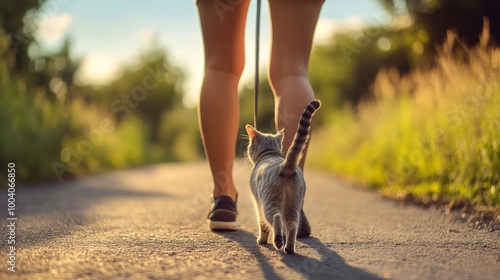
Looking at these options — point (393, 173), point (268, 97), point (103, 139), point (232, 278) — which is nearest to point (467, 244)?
point (232, 278)

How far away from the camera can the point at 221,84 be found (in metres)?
3.52

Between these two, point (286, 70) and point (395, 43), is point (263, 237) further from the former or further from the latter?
point (395, 43)

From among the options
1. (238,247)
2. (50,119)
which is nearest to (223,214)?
(238,247)

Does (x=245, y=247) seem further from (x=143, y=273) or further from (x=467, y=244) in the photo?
(x=467, y=244)

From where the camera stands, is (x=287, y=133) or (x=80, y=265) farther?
(x=287, y=133)

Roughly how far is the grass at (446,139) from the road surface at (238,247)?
479 millimetres

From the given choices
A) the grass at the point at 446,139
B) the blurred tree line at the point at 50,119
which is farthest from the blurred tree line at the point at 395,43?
the blurred tree line at the point at 50,119

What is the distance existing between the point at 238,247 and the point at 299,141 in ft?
1.82

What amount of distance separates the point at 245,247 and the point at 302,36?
49.1 inches

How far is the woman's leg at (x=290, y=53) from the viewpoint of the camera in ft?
10.9

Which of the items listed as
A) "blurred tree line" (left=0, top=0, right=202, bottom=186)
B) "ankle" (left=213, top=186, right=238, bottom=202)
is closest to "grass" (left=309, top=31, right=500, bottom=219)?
"ankle" (left=213, top=186, right=238, bottom=202)

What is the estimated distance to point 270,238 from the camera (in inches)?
120

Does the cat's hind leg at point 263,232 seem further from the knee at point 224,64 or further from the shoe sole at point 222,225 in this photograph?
the knee at point 224,64

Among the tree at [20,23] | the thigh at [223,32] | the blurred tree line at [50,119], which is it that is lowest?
the blurred tree line at [50,119]
